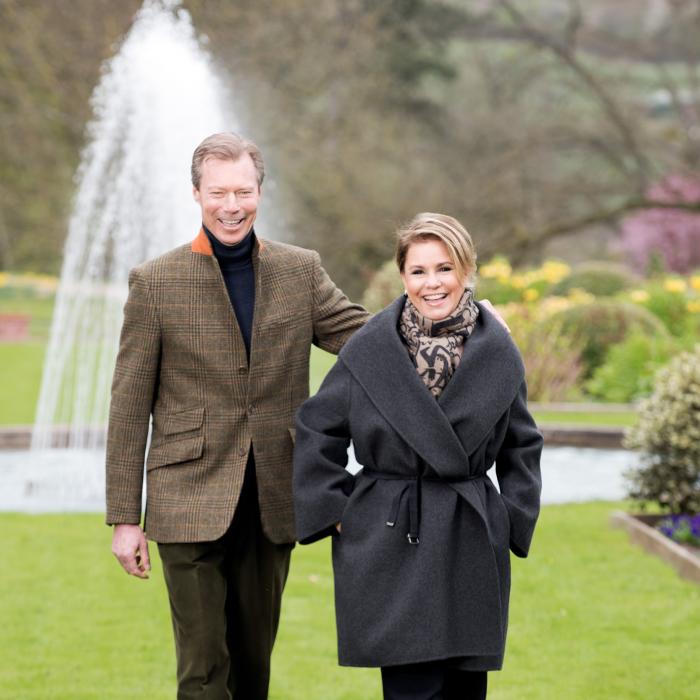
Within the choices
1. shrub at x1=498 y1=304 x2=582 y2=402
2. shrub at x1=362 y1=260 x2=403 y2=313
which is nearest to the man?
shrub at x1=362 y1=260 x2=403 y2=313

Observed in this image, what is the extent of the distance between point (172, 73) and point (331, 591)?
6.76m

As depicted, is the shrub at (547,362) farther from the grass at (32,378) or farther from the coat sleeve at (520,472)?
the coat sleeve at (520,472)

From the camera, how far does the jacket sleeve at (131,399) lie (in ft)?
11.2

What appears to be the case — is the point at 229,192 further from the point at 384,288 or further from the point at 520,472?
the point at 384,288

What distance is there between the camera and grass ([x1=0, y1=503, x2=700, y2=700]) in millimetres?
4812

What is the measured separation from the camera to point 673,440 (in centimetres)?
686

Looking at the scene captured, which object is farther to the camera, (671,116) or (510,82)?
(671,116)

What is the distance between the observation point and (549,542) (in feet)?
23.7

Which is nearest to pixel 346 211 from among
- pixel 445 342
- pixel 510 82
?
pixel 510 82

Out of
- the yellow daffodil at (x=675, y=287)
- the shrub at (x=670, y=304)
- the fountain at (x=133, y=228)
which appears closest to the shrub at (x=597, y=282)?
the yellow daffodil at (x=675, y=287)

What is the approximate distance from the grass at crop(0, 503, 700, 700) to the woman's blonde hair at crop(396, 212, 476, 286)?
206 centimetres

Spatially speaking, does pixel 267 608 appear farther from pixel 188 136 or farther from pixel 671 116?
pixel 671 116

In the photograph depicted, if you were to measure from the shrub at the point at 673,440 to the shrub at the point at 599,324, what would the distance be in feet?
25.9

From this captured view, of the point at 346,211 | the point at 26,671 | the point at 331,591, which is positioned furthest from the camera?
the point at 346,211
